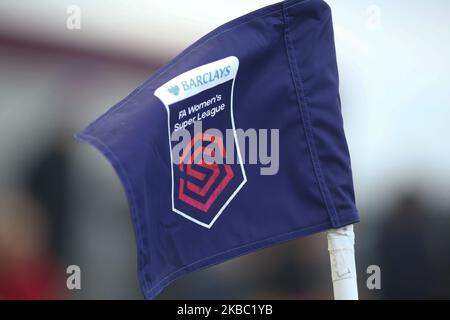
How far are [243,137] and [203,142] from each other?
7 centimetres

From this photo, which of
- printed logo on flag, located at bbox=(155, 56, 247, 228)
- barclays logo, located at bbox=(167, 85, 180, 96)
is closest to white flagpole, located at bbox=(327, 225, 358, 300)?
printed logo on flag, located at bbox=(155, 56, 247, 228)

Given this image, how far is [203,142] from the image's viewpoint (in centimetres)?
100

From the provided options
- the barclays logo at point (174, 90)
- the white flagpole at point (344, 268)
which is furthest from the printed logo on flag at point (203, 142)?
the white flagpole at point (344, 268)

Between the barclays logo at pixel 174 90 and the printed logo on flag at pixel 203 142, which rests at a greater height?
the barclays logo at pixel 174 90

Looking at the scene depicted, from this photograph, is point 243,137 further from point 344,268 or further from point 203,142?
point 344,268

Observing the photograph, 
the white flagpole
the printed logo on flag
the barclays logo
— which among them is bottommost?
the white flagpole

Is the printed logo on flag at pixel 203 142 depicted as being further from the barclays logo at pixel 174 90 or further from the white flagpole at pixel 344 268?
the white flagpole at pixel 344 268

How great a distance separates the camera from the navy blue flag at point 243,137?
97 cm

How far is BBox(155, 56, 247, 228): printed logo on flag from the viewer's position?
98cm

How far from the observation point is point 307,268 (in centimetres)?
162

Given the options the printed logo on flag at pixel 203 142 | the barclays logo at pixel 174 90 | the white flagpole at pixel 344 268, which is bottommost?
the white flagpole at pixel 344 268

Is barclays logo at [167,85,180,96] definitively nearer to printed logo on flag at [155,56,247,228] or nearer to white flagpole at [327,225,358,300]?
printed logo on flag at [155,56,247,228]
